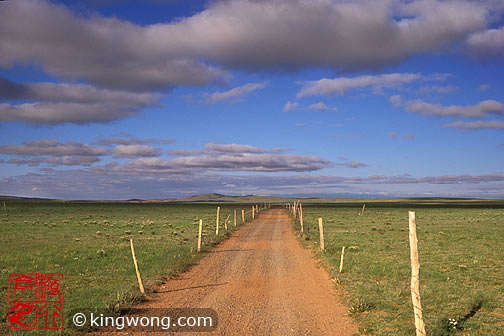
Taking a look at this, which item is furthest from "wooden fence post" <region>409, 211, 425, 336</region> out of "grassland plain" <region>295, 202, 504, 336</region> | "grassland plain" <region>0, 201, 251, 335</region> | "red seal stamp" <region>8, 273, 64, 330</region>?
"red seal stamp" <region>8, 273, 64, 330</region>

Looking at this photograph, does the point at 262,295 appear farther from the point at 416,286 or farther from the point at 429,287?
the point at 429,287

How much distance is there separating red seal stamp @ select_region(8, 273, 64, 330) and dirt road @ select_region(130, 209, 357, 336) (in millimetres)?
2775

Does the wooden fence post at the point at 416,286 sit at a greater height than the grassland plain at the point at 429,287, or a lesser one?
greater

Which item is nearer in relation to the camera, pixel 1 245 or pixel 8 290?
pixel 8 290

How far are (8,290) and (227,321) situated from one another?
9.50 m

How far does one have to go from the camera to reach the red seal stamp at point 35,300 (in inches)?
389

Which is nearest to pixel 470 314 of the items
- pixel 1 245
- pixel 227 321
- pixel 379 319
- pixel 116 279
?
pixel 379 319

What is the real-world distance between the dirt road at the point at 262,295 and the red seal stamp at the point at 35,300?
2.77 metres

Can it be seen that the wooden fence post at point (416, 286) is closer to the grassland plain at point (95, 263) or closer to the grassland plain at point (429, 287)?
the grassland plain at point (429, 287)

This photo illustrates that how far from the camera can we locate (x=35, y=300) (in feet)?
40.5

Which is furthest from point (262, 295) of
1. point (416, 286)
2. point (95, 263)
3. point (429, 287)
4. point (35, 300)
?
point (95, 263)

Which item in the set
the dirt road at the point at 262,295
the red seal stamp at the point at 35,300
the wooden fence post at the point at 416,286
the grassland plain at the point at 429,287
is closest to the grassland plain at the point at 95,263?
the red seal stamp at the point at 35,300

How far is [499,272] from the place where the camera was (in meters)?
17.0

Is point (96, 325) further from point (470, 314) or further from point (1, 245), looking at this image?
point (1, 245)
